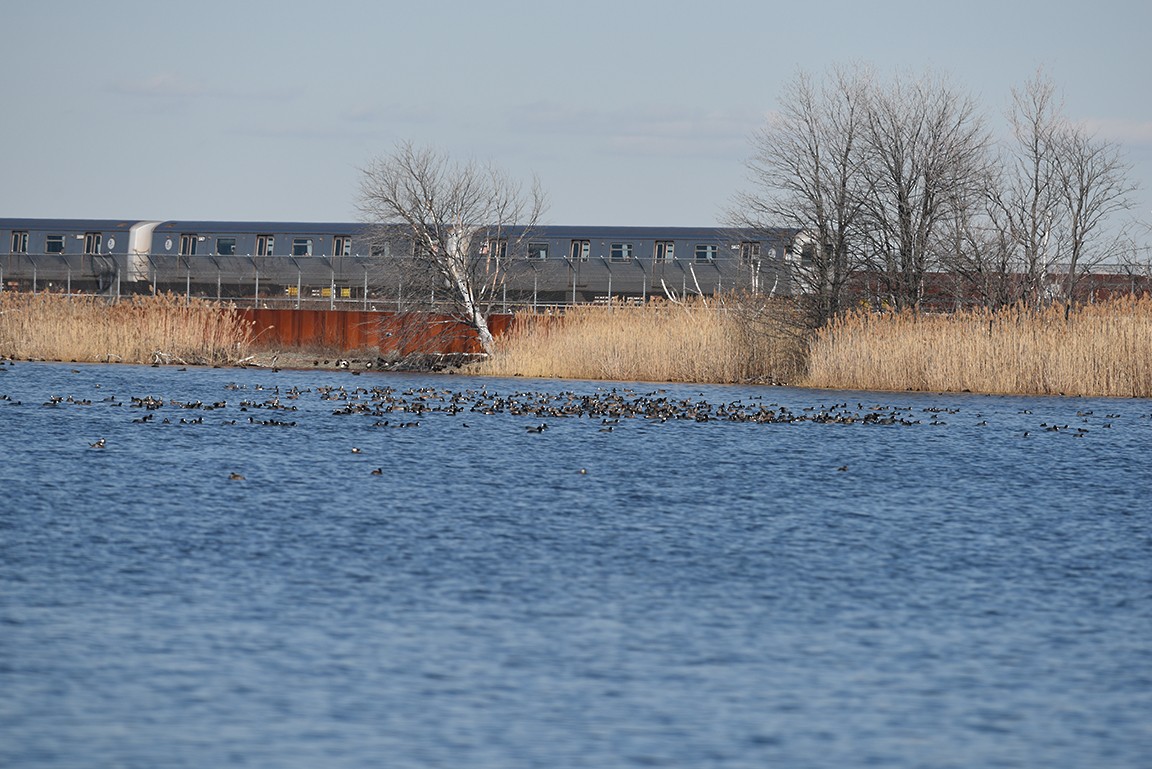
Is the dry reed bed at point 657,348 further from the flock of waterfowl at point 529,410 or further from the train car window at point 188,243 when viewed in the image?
the train car window at point 188,243

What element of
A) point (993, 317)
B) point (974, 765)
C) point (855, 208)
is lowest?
point (974, 765)

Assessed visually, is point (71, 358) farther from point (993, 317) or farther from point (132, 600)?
point (132, 600)

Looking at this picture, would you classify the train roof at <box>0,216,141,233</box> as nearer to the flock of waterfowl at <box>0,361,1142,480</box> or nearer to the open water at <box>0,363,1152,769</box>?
the flock of waterfowl at <box>0,361,1142,480</box>

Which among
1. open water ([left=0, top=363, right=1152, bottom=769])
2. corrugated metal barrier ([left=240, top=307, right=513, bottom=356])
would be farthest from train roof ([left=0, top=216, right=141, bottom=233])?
open water ([left=0, top=363, right=1152, bottom=769])

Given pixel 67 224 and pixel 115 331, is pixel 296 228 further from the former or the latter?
pixel 115 331

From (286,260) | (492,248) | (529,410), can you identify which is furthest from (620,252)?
(529,410)

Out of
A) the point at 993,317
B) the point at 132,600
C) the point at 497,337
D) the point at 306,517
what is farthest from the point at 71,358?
the point at 132,600

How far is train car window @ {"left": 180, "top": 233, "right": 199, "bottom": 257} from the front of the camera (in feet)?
171

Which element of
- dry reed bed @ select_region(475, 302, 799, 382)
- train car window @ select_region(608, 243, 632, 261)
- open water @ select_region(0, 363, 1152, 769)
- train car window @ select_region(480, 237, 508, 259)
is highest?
train car window @ select_region(608, 243, 632, 261)

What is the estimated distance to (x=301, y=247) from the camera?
51344mm

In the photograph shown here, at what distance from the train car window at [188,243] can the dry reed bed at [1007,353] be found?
95.1 ft

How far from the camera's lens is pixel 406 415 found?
859 inches

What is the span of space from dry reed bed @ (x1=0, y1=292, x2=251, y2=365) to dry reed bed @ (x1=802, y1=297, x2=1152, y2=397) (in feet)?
48.5

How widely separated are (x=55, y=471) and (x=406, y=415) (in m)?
8.44
